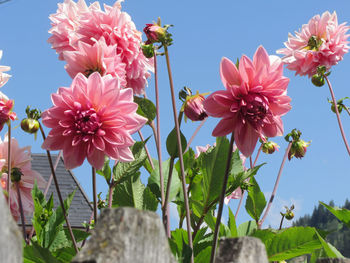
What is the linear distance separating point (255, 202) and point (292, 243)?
1.60ft

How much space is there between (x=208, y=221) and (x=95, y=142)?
598 mm

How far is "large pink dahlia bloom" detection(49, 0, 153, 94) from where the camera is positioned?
1885mm

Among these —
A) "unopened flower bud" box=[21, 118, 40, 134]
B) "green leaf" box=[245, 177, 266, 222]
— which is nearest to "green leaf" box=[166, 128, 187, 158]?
"unopened flower bud" box=[21, 118, 40, 134]

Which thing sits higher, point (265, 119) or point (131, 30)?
point (131, 30)

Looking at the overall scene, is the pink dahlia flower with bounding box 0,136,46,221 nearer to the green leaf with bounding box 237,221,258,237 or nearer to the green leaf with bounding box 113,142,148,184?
the green leaf with bounding box 113,142,148,184

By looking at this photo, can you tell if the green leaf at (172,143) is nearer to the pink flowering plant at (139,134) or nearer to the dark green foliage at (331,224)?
the pink flowering plant at (139,134)

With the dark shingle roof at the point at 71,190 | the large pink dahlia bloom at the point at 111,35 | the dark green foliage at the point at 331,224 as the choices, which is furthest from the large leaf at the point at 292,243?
the dark green foliage at the point at 331,224

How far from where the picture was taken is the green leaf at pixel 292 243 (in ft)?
5.85

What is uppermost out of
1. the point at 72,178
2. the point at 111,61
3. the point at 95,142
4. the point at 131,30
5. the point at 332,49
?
the point at 72,178

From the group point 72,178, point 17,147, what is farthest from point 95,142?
point 72,178

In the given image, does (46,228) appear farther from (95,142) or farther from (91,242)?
(91,242)

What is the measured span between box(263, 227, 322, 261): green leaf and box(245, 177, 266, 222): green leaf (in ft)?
A: 1.45

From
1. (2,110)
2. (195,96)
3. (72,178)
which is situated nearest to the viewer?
(195,96)

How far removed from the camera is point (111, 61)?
1.69 metres
